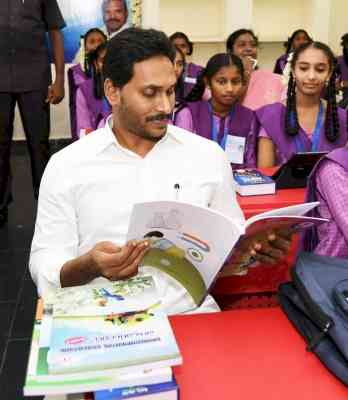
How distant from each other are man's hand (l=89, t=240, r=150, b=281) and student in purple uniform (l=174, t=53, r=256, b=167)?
186cm

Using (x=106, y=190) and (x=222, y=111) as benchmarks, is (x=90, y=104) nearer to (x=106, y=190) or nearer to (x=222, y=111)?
(x=222, y=111)

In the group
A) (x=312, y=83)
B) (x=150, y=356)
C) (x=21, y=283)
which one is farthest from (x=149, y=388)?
(x=312, y=83)

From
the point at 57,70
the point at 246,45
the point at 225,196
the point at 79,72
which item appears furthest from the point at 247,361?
the point at 246,45

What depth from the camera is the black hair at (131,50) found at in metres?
1.33

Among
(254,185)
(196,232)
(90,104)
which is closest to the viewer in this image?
(196,232)

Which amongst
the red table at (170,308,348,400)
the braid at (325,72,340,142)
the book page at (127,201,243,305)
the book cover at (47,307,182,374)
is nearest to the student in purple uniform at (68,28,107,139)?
the braid at (325,72,340,142)

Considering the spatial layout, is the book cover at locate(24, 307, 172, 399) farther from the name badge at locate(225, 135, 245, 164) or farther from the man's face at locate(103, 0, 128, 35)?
the man's face at locate(103, 0, 128, 35)

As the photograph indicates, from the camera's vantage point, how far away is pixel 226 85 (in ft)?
10.0

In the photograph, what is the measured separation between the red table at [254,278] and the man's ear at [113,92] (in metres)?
0.62

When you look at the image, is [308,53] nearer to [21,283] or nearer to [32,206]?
[21,283]

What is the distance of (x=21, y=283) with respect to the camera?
2623mm

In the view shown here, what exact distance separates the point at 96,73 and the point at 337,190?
272 centimetres

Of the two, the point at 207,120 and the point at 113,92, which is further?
the point at 207,120

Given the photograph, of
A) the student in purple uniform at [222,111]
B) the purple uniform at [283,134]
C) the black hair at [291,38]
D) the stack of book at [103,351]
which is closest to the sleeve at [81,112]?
the student in purple uniform at [222,111]
